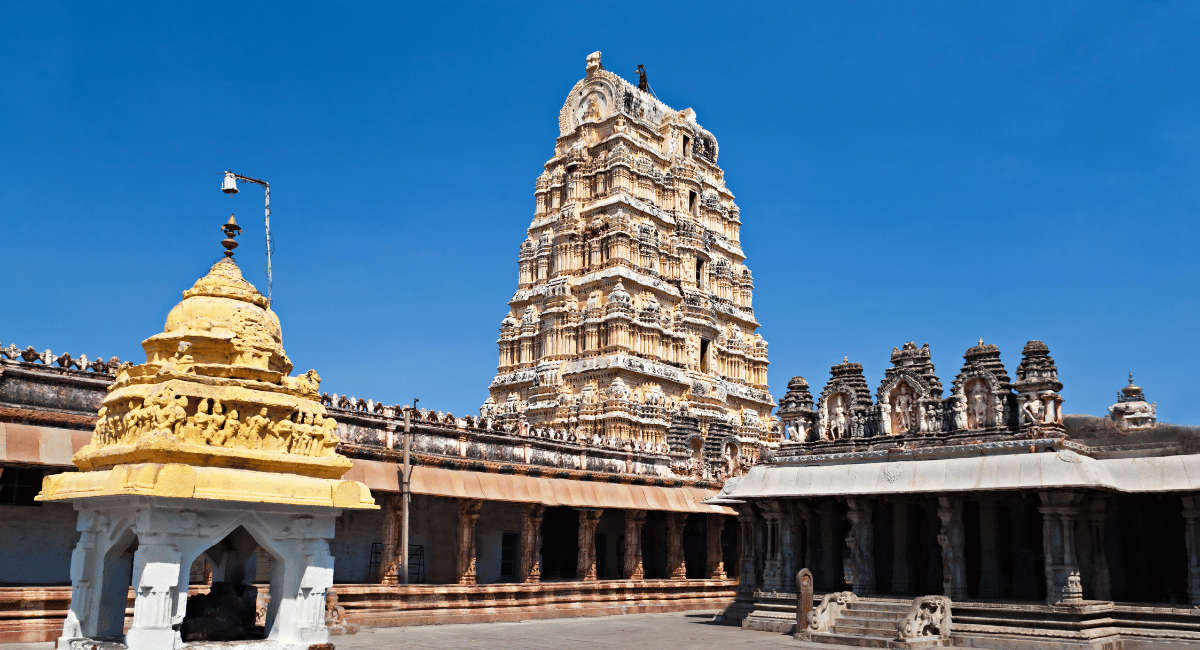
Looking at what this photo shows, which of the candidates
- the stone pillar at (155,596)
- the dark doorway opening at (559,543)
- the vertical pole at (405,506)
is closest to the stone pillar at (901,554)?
the vertical pole at (405,506)

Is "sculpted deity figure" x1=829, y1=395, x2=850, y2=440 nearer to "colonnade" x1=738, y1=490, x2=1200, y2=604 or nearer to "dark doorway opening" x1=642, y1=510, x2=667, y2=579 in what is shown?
"colonnade" x1=738, y1=490, x2=1200, y2=604

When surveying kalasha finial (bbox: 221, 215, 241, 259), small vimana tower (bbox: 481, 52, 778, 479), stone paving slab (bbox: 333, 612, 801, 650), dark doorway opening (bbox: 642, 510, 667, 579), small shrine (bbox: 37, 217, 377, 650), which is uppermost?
small vimana tower (bbox: 481, 52, 778, 479)

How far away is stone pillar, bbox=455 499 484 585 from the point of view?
85.8ft

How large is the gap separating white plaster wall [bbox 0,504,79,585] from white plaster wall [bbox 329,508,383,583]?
22.2ft

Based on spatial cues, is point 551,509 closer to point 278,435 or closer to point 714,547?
point 714,547

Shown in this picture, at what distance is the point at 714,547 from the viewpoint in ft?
117

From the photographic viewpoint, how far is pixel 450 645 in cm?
1888

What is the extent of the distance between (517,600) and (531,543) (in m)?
2.11

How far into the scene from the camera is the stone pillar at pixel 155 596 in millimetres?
7160

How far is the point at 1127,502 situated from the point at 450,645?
15.5 m

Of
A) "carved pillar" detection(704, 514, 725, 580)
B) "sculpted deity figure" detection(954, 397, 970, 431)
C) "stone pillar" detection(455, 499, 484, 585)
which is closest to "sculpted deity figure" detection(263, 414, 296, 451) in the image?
"stone pillar" detection(455, 499, 484, 585)

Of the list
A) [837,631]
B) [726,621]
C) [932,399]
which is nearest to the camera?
[837,631]

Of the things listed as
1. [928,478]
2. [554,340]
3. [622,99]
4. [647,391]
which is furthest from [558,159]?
[928,478]

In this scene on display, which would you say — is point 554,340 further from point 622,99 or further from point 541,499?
point 541,499
